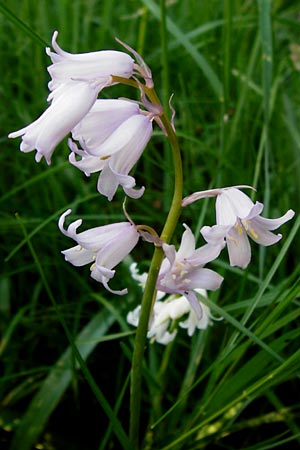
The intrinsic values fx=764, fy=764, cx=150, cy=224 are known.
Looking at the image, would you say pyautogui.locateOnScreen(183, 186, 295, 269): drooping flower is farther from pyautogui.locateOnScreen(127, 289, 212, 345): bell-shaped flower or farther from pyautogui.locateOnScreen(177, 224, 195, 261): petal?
pyautogui.locateOnScreen(127, 289, 212, 345): bell-shaped flower

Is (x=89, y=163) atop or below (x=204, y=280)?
atop

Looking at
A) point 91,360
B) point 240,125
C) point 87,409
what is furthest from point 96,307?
point 240,125

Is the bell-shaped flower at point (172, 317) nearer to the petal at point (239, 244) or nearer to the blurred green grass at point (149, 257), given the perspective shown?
the blurred green grass at point (149, 257)

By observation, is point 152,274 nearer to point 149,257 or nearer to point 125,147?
point 125,147

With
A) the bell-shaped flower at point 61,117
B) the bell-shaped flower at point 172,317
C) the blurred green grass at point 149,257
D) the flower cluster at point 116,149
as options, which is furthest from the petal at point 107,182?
the bell-shaped flower at point 172,317

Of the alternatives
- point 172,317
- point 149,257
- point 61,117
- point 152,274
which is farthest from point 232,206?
point 149,257
